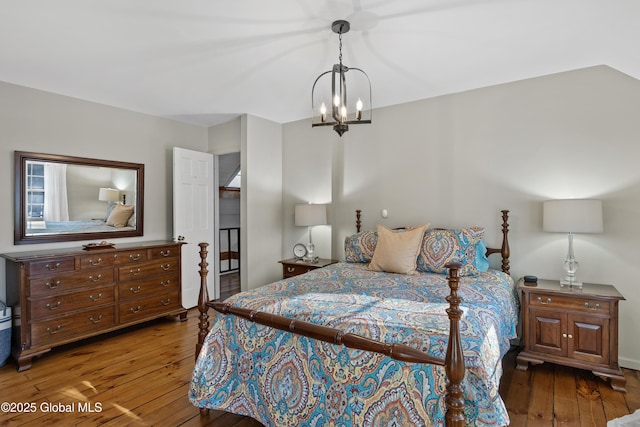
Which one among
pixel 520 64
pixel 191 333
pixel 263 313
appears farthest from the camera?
pixel 191 333

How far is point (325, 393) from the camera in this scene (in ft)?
5.41

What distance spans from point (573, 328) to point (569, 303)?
188 millimetres

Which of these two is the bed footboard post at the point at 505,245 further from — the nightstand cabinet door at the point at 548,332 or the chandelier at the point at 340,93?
the chandelier at the point at 340,93

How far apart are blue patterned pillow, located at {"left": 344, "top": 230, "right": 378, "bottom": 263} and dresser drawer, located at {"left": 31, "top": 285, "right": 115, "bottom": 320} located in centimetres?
243

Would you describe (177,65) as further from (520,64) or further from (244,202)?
(520,64)

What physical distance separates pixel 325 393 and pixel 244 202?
292 centimetres

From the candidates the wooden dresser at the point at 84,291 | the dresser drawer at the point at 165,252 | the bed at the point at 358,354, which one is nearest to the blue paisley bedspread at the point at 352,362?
the bed at the point at 358,354

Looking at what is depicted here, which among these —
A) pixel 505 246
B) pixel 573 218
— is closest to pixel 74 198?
pixel 505 246

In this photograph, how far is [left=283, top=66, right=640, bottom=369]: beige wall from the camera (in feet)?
8.79

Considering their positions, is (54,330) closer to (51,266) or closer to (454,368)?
(51,266)

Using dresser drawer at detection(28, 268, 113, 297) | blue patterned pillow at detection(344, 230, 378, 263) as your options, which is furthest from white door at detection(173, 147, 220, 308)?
blue patterned pillow at detection(344, 230, 378, 263)

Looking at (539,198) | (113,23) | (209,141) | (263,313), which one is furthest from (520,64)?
(209,141)

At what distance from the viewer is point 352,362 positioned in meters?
1.58

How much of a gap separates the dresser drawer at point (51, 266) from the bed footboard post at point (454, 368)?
3.28 metres
